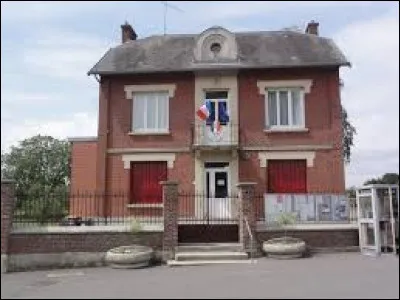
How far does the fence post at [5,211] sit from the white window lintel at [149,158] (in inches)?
325

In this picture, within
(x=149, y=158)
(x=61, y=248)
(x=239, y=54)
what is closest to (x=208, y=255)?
(x=61, y=248)

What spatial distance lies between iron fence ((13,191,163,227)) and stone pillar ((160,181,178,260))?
1.10 meters

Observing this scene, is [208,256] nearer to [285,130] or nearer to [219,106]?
[285,130]

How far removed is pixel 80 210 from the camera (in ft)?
74.4

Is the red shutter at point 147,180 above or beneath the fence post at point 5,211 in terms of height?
above

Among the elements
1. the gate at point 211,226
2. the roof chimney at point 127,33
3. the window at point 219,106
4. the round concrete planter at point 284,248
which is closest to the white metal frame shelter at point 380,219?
the round concrete planter at point 284,248

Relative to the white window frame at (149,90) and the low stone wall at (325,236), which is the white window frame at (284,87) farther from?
the low stone wall at (325,236)

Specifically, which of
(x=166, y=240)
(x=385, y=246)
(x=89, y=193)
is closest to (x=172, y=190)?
(x=166, y=240)

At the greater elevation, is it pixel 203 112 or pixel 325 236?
pixel 203 112

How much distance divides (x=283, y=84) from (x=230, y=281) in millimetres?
12770

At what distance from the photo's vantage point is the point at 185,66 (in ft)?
77.4

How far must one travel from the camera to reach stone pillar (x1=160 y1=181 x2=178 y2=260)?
52.8 feet

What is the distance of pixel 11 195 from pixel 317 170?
1237 cm

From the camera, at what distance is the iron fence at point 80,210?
16.6 metres
